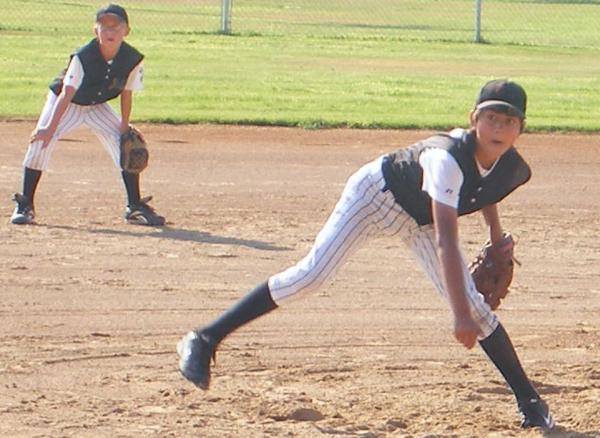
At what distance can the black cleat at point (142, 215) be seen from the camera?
33.1 ft

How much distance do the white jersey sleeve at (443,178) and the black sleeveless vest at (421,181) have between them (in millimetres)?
123

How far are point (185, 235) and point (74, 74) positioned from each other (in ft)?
4.57

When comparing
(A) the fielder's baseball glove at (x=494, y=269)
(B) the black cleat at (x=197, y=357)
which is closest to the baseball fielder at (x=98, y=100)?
(B) the black cleat at (x=197, y=357)

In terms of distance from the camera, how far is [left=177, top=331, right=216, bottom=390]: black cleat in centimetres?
575

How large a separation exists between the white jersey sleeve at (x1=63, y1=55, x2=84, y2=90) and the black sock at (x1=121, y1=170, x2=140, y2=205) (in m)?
0.79

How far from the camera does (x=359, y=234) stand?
5.73m

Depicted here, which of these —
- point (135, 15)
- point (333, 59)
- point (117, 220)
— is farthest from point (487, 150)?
point (135, 15)

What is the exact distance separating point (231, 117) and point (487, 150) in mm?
9993

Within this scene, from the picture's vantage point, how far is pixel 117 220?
1028 cm

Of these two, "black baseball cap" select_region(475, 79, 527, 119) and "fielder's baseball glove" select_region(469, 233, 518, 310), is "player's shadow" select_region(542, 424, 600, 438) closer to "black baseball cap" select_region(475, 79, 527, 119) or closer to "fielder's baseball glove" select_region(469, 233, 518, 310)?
"fielder's baseball glove" select_region(469, 233, 518, 310)

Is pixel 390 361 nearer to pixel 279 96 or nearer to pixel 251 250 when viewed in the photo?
pixel 251 250

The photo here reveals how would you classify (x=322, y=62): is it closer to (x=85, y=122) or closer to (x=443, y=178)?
(x=85, y=122)

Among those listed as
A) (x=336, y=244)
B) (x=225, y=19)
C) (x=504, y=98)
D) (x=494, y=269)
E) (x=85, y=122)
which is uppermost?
(x=225, y=19)

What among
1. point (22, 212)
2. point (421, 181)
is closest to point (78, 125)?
point (22, 212)
